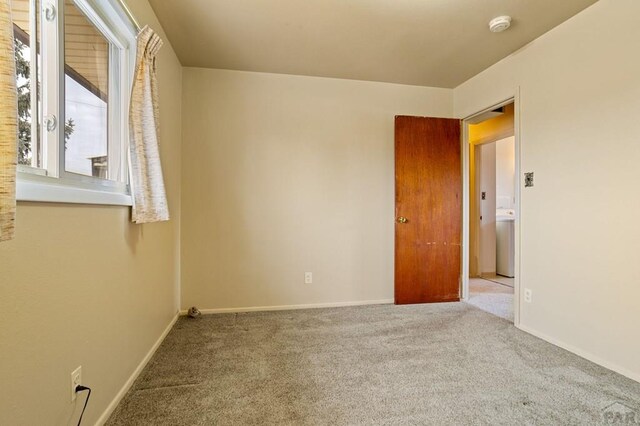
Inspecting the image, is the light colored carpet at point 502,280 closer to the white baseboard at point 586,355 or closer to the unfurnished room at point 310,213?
the unfurnished room at point 310,213

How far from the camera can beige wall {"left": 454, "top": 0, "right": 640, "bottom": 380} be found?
1.84m

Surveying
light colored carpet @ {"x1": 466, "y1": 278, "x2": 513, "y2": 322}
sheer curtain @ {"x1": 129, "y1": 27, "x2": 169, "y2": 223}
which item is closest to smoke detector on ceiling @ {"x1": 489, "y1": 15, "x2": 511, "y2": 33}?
sheer curtain @ {"x1": 129, "y1": 27, "x2": 169, "y2": 223}

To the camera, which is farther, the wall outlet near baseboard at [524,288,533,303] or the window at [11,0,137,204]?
the wall outlet near baseboard at [524,288,533,303]

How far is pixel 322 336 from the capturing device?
2.41 m

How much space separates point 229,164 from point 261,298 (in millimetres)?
1409

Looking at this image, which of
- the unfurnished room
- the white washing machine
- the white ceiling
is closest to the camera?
the unfurnished room

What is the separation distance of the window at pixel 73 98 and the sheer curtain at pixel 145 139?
9cm

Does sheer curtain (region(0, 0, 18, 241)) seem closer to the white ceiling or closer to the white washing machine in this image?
the white ceiling

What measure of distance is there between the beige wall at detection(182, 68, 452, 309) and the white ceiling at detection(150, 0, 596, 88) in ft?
0.88

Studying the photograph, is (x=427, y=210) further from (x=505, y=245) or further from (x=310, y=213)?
(x=505, y=245)

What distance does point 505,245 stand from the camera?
4.66 m

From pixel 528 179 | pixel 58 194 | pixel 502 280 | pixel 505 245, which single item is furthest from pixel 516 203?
pixel 58 194

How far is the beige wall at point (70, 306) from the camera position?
0.91m

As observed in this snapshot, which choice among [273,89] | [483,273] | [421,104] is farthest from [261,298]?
[483,273]
